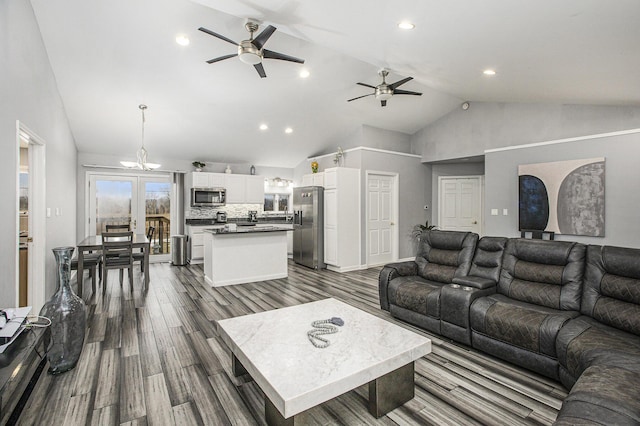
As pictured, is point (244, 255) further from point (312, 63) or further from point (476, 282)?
point (476, 282)

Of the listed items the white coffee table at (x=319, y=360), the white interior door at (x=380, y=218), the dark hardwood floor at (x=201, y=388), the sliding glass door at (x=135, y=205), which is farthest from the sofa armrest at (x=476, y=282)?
the sliding glass door at (x=135, y=205)

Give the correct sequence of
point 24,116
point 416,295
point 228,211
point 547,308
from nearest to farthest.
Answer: point 547,308, point 24,116, point 416,295, point 228,211

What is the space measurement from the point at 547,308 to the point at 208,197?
21.8ft

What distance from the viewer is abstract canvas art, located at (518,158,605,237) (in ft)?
15.5

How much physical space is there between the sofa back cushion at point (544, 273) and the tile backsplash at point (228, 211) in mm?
6227

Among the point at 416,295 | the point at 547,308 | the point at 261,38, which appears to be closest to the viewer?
the point at 547,308

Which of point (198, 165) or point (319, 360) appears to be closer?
point (319, 360)

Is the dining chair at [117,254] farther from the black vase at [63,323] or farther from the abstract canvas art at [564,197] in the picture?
the abstract canvas art at [564,197]

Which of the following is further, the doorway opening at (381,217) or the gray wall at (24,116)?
the doorway opening at (381,217)

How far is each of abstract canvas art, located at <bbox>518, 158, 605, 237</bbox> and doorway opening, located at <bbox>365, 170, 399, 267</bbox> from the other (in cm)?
246

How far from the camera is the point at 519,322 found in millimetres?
2434

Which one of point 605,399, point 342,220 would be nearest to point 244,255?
point 342,220

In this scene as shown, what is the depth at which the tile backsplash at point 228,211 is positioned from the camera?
756 cm

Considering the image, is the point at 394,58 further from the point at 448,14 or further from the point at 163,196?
the point at 163,196
